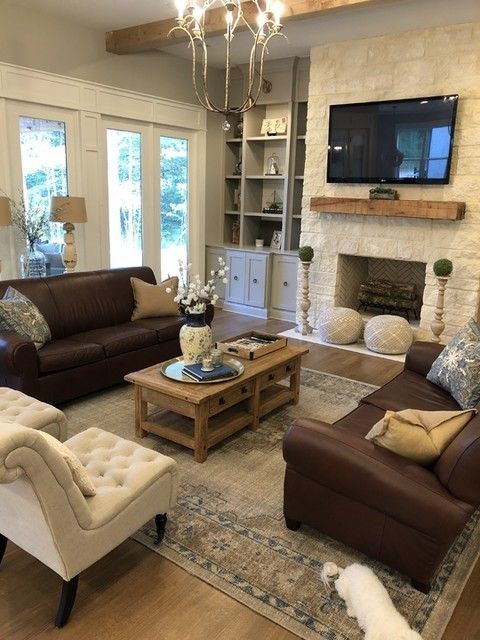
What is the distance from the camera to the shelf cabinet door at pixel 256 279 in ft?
21.4

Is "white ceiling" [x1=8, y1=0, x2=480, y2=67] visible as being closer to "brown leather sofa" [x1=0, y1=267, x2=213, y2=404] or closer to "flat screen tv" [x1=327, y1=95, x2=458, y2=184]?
"flat screen tv" [x1=327, y1=95, x2=458, y2=184]

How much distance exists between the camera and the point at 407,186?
5.09m

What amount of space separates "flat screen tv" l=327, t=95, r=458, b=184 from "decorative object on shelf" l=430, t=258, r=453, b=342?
30.9 inches

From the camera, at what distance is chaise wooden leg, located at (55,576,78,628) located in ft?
6.11

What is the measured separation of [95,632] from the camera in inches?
72.7

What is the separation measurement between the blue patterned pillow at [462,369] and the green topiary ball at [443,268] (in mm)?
1852

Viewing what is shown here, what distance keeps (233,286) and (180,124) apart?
216cm

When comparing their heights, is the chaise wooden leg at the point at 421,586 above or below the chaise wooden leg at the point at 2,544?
below

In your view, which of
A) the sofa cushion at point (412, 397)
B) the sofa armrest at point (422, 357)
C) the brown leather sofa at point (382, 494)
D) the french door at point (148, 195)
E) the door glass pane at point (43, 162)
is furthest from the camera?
the french door at point (148, 195)

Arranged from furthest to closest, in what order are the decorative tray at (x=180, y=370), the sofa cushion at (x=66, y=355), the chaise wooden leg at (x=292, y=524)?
the sofa cushion at (x=66, y=355)
the decorative tray at (x=180, y=370)
the chaise wooden leg at (x=292, y=524)

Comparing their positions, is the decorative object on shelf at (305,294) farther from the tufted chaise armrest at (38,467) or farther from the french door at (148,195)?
the tufted chaise armrest at (38,467)

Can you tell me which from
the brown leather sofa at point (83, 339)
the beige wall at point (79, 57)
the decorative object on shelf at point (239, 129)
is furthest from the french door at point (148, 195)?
the brown leather sofa at point (83, 339)

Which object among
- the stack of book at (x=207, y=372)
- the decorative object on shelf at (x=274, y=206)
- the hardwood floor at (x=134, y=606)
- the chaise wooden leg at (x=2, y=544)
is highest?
the decorative object on shelf at (x=274, y=206)

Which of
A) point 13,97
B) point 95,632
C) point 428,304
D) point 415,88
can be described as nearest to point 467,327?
point 428,304
